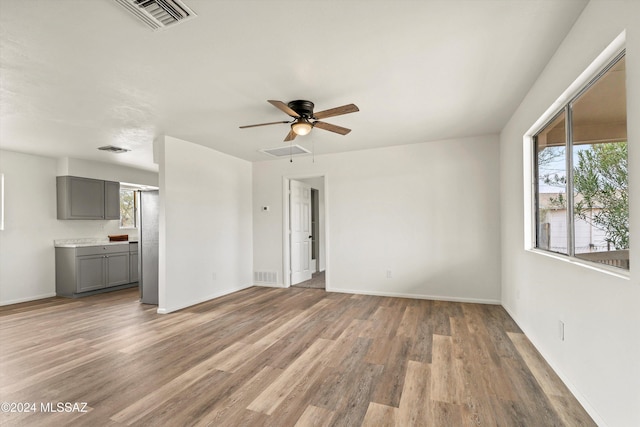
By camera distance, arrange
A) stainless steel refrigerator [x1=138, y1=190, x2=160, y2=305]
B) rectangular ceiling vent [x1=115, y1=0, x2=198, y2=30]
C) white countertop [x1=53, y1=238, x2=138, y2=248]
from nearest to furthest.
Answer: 1. rectangular ceiling vent [x1=115, y1=0, x2=198, y2=30]
2. stainless steel refrigerator [x1=138, y1=190, x2=160, y2=305]
3. white countertop [x1=53, y1=238, x2=138, y2=248]

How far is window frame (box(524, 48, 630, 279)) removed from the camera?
6.07 feet

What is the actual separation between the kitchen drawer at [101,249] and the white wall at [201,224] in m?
2.44

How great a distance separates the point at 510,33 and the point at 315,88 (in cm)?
158

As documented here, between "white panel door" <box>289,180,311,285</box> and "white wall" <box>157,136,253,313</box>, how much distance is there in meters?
0.86

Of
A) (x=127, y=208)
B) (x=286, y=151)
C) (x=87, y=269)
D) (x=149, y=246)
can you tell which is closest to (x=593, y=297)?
(x=286, y=151)

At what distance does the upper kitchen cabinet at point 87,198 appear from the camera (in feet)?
18.8

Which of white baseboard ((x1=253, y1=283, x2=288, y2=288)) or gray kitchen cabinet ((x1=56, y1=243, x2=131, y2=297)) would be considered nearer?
gray kitchen cabinet ((x1=56, y1=243, x2=131, y2=297))

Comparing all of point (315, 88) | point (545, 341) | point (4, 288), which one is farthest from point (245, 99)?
point (4, 288)

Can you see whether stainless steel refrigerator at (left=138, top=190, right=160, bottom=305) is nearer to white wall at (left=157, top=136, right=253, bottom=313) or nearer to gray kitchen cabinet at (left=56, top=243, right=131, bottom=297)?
white wall at (left=157, top=136, right=253, bottom=313)

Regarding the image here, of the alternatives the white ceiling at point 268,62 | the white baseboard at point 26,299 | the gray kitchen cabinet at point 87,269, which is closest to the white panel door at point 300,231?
the white ceiling at point 268,62

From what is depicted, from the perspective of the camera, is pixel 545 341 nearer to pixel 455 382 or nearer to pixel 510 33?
pixel 455 382

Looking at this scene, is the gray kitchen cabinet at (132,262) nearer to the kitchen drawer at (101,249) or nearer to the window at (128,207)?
the kitchen drawer at (101,249)

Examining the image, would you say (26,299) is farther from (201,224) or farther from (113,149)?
(201,224)

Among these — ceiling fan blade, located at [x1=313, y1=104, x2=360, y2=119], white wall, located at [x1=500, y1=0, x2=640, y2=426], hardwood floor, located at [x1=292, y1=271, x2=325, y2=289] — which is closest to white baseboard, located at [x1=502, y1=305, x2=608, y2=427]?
white wall, located at [x1=500, y1=0, x2=640, y2=426]
